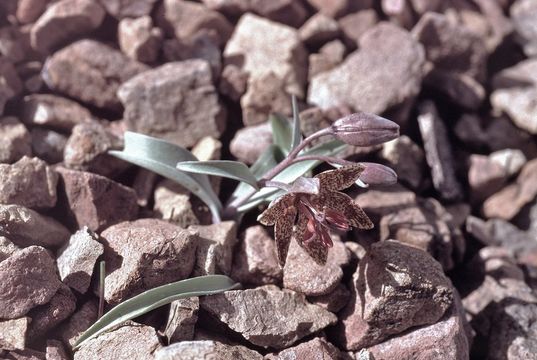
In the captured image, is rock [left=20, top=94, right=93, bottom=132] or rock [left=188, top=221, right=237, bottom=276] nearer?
rock [left=188, top=221, right=237, bottom=276]

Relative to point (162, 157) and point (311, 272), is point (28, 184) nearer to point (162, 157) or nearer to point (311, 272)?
point (162, 157)

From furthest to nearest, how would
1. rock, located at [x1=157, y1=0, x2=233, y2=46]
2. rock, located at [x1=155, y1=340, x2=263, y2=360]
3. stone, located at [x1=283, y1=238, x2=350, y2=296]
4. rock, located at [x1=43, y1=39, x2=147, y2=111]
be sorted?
rock, located at [x1=157, y1=0, x2=233, y2=46] → rock, located at [x1=43, y1=39, x2=147, y2=111] → stone, located at [x1=283, y1=238, x2=350, y2=296] → rock, located at [x1=155, y1=340, x2=263, y2=360]

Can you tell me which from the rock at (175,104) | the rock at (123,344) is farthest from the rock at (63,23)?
the rock at (123,344)

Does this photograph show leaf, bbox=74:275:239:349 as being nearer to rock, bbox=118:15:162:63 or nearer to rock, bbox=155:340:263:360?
rock, bbox=155:340:263:360

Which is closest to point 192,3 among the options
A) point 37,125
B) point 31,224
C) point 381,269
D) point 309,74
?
point 309,74

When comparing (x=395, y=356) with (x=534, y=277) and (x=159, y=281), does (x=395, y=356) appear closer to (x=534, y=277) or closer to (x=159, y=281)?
(x=159, y=281)

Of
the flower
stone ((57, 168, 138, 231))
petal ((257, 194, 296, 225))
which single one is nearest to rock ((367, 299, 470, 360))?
the flower

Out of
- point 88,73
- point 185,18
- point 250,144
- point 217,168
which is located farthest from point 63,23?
point 217,168
